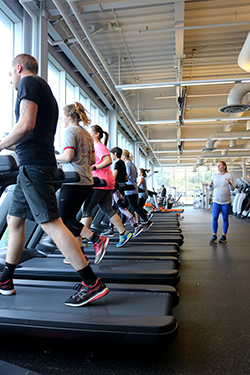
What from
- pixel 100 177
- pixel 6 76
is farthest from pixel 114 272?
pixel 6 76

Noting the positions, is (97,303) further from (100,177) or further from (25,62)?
(100,177)

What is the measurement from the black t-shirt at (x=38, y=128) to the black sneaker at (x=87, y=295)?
67cm

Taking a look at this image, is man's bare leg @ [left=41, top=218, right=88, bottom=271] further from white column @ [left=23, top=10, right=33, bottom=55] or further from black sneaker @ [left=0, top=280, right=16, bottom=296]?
white column @ [left=23, top=10, right=33, bottom=55]

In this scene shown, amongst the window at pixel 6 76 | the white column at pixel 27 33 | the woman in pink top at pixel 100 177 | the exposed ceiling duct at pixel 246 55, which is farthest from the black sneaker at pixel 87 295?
the exposed ceiling duct at pixel 246 55

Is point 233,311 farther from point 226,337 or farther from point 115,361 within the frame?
point 115,361

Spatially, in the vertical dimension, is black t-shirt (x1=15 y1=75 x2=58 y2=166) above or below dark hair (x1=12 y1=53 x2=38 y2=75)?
below

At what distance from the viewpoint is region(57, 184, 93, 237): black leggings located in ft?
7.18

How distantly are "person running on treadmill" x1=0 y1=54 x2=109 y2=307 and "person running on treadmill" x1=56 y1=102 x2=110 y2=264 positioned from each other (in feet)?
1.63

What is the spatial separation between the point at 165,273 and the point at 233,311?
19.0 inches

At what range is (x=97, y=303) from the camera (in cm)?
155

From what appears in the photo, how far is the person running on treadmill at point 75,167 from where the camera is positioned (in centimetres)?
219

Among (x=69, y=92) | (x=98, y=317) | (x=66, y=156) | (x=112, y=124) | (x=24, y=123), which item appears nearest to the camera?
(x=98, y=317)

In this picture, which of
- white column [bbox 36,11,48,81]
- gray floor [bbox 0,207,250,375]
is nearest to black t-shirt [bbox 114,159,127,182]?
white column [bbox 36,11,48,81]

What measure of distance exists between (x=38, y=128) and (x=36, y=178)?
10.7 inches
